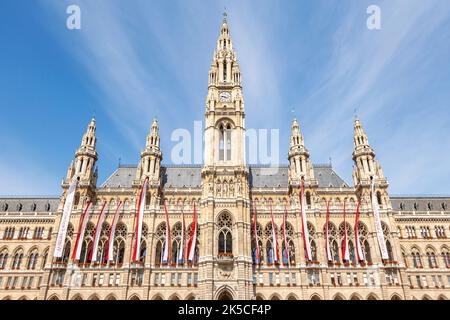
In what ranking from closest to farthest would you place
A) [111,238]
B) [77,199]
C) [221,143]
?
[111,238] → [77,199] → [221,143]

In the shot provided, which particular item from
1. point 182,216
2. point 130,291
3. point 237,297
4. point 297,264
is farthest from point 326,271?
point 130,291

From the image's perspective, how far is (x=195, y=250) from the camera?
57.5 meters

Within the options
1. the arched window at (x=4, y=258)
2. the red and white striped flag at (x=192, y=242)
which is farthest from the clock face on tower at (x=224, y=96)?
the arched window at (x=4, y=258)

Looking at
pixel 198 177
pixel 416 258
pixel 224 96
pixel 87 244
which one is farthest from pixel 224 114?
pixel 416 258

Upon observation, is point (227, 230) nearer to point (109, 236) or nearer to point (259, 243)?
point (259, 243)

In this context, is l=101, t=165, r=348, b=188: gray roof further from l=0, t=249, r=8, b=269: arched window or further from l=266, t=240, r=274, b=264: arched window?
l=0, t=249, r=8, b=269: arched window

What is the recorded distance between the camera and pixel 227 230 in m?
56.2

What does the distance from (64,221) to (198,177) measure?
28295 millimetres

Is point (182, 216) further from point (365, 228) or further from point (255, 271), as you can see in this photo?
point (365, 228)

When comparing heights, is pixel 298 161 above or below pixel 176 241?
above

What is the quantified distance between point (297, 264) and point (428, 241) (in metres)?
29.8

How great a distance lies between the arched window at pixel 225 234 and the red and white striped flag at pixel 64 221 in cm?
2541

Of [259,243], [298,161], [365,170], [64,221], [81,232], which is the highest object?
[298,161]

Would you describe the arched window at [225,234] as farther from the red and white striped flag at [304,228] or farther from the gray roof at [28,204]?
the gray roof at [28,204]
